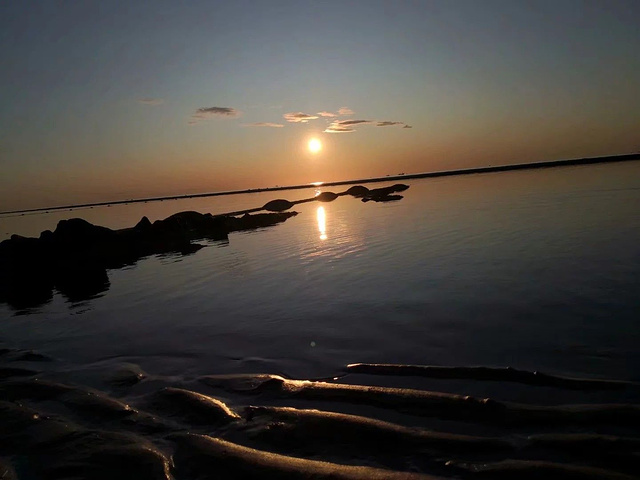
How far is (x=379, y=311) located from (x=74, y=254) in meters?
27.2

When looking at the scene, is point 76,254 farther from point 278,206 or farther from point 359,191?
point 359,191

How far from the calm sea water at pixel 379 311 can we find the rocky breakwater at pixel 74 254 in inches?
84.9

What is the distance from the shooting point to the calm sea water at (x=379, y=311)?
791 centimetres

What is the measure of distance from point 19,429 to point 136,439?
2011 millimetres

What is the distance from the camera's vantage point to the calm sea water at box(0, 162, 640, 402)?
311 inches

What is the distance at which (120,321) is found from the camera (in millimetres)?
12836

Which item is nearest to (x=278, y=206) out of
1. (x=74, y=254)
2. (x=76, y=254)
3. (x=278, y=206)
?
(x=278, y=206)

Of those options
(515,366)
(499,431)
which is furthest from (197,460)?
(515,366)

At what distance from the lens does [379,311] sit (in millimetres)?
10977

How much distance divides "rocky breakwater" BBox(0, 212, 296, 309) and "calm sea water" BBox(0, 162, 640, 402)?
7.07 feet

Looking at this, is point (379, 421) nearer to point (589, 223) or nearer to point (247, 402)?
point (247, 402)

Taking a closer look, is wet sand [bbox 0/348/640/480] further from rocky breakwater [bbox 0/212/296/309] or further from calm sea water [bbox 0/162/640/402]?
rocky breakwater [bbox 0/212/296/309]

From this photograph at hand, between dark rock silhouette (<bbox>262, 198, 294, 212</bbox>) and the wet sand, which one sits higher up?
dark rock silhouette (<bbox>262, 198, 294, 212</bbox>)

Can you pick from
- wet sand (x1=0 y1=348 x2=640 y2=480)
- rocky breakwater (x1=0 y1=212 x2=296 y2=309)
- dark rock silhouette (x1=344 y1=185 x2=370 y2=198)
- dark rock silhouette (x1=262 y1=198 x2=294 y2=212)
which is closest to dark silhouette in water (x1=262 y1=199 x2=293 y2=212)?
dark rock silhouette (x1=262 y1=198 x2=294 y2=212)
